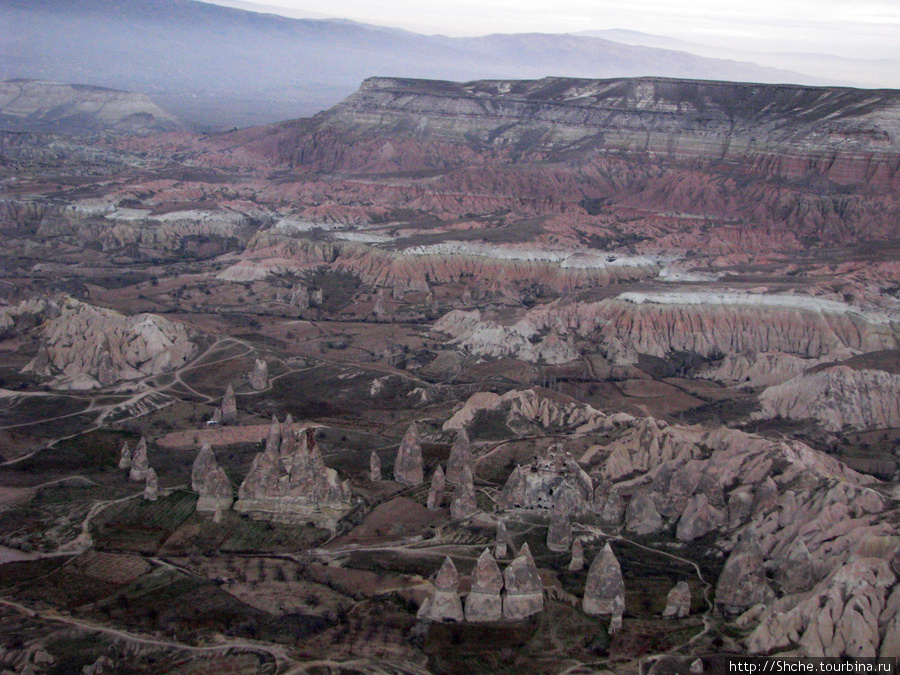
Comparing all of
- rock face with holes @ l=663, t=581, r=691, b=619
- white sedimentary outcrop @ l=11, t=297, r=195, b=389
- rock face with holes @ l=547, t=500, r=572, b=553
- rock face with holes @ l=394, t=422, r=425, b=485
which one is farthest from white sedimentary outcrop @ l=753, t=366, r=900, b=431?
white sedimentary outcrop @ l=11, t=297, r=195, b=389

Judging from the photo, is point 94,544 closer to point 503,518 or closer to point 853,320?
point 503,518

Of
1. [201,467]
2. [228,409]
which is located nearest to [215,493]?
[201,467]

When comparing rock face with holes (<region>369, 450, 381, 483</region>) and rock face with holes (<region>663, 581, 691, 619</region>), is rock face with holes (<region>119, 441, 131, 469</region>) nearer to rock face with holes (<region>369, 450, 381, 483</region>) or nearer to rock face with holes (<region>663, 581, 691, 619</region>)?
rock face with holes (<region>369, 450, 381, 483</region>)

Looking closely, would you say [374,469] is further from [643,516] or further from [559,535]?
[643,516]

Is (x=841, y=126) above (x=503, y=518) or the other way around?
above

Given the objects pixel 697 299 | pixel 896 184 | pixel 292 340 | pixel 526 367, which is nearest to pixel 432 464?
pixel 526 367
